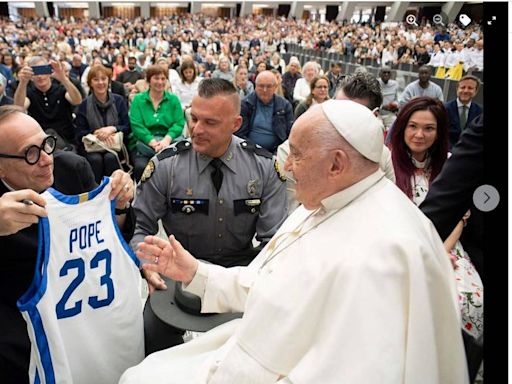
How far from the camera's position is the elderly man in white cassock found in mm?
1189

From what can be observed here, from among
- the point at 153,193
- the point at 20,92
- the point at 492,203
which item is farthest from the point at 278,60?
the point at 492,203

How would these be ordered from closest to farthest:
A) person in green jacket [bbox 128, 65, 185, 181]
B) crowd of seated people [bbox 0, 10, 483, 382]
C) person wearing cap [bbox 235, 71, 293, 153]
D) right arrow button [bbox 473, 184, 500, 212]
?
1. right arrow button [bbox 473, 184, 500, 212]
2. crowd of seated people [bbox 0, 10, 483, 382]
3. person in green jacket [bbox 128, 65, 185, 181]
4. person wearing cap [bbox 235, 71, 293, 153]

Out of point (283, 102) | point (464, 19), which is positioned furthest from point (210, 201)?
point (283, 102)

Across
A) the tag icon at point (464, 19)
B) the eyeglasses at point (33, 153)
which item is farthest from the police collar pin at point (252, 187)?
the tag icon at point (464, 19)

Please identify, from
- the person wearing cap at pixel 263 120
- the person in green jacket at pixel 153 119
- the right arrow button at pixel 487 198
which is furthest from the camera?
the person wearing cap at pixel 263 120

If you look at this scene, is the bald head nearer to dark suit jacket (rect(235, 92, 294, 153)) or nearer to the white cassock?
dark suit jacket (rect(235, 92, 294, 153))

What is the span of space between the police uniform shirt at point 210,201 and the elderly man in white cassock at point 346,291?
918 mm

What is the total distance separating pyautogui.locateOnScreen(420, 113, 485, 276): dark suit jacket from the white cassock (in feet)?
0.51

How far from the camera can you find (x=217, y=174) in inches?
97.7

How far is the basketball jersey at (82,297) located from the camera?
1.53 m

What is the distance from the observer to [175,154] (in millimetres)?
2520

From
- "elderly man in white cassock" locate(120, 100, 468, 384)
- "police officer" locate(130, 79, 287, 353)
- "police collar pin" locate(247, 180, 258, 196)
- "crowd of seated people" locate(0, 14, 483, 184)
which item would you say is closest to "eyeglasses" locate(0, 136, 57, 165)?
"police officer" locate(130, 79, 287, 353)

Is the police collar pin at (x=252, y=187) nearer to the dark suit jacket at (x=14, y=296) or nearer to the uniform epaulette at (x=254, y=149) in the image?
the uniform epaulette at (x=254, y=149)

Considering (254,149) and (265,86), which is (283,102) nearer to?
(265,86)
